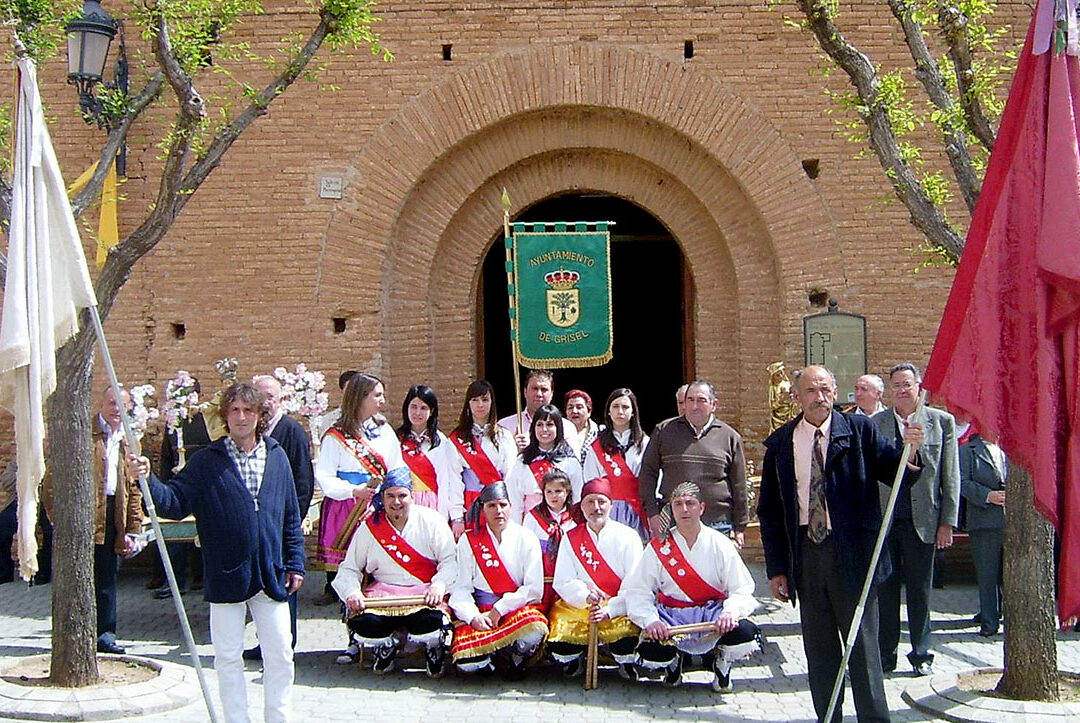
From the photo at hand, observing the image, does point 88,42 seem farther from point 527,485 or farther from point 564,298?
point 527,485

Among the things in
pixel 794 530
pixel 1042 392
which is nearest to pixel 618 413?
pixel 794 530

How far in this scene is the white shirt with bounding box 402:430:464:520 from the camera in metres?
8.81

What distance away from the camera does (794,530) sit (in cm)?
619

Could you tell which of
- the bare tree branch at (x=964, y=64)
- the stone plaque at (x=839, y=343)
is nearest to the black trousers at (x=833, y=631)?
the bare tree branch at (x=964, y=64)

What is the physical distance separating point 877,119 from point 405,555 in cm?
395

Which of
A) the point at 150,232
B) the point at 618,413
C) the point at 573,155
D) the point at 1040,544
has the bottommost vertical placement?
the point at 1040,544

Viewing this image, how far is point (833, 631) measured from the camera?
20.1 feet

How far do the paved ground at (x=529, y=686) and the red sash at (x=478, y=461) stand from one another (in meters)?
1.49

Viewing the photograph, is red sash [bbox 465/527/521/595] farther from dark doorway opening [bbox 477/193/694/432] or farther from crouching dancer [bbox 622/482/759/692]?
dark doorway opening [bbox 477/193/694/432]

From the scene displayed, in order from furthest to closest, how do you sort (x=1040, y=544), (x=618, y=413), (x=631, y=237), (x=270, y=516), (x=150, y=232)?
1. (x=631, y=237)
2. (x=618, y=413)
3. (x=150, y=232)
4. (x=1040, y=544)
5. (x=270, y=516)

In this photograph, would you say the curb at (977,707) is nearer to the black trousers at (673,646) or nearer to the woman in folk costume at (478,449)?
the black trousers at (673,646)

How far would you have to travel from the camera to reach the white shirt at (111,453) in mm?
8219

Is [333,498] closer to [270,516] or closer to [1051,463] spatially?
[270,516]

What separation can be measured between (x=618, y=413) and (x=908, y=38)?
3.16m
